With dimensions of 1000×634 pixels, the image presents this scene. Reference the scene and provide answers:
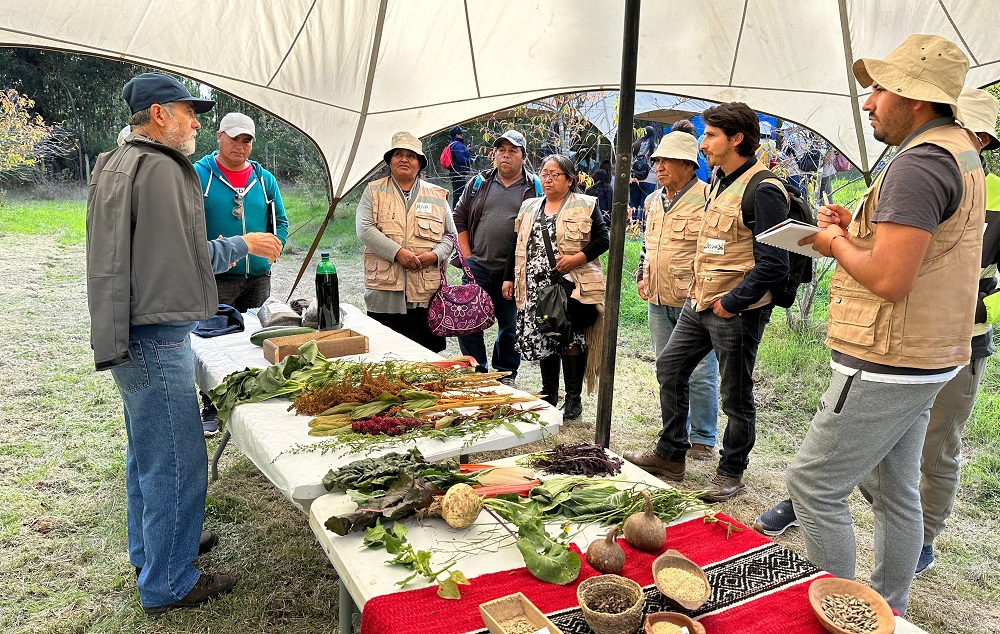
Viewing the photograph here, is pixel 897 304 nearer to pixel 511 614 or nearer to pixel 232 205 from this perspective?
pixel 511 614

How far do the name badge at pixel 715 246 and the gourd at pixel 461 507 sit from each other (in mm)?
1986

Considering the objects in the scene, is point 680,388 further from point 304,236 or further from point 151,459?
point 304,236

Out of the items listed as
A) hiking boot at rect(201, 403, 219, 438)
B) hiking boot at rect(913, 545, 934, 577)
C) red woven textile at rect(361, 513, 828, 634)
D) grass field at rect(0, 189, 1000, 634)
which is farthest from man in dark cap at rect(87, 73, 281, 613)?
hiking boot at rect(913, 545, 934, 577)

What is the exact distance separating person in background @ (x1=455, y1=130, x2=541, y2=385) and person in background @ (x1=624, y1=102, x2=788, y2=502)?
5.07ft

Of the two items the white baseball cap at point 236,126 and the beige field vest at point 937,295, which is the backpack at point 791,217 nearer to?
the beige field vest at point 937,295

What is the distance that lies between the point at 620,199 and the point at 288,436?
4.82 feet

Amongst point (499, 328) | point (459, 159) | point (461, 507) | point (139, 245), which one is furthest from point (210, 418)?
point (459, 159)

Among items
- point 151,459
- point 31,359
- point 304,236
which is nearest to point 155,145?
point 151,459

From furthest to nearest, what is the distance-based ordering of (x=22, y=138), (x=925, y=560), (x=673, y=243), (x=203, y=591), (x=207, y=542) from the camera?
(x=22, y=138)
(x=673, y=243)
(x=207, y=542)
(x=925, y=560)
(x=203, y=591)

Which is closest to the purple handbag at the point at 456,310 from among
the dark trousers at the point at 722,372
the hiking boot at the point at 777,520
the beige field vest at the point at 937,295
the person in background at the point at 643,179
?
the dark trousers at the point at 722,372

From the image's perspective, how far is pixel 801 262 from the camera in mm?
3150

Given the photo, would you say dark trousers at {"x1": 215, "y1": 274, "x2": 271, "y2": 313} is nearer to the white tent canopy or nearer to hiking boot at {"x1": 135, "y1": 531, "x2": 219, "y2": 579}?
the white tent canopy

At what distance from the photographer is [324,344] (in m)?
2.82

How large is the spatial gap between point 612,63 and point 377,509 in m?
2.93
